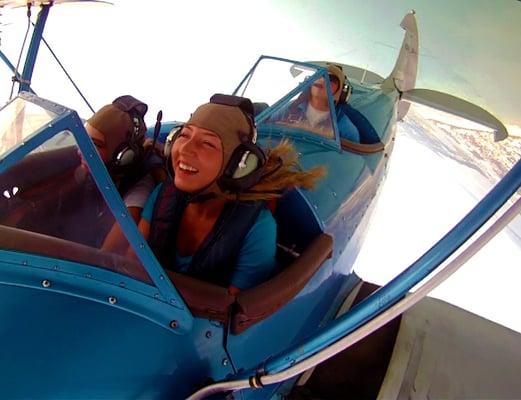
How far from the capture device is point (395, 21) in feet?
35.6

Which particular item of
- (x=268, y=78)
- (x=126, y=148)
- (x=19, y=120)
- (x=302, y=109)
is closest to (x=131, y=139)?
(x=126, y=148)

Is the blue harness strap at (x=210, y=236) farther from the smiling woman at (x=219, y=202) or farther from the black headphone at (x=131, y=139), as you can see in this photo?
the black headphone at (x=131, y=139)

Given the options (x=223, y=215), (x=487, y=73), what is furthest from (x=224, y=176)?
(x=487, y=73)

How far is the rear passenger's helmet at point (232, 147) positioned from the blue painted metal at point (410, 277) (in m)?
0.49

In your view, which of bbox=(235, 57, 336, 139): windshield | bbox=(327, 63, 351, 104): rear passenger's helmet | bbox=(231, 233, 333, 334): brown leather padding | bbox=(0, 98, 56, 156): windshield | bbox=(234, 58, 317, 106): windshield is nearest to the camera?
bbox=(0, 98, 56, 156): windshield

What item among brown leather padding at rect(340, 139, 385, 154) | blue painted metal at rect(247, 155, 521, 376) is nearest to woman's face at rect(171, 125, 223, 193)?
blue painted metal at rect(247, 155, 521, 376)

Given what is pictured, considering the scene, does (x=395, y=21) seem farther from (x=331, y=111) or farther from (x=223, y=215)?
(x=223, y=215)

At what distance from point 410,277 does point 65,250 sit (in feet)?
2.41

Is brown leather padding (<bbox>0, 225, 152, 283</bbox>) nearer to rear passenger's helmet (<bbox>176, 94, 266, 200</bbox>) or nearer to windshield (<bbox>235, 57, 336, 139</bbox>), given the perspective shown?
rear passenger's helmet (<bbox>176, 94, 266, 200</bbox>)

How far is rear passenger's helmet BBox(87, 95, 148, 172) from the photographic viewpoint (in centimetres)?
164

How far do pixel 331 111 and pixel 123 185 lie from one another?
5.29 feet

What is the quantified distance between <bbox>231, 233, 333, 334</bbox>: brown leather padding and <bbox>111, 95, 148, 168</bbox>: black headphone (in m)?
0.68

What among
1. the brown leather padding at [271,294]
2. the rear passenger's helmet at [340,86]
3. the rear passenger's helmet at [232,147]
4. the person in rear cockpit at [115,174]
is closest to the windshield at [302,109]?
the rear passenger's helmet at [340,86]

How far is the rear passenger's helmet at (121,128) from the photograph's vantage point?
164 centimetres
